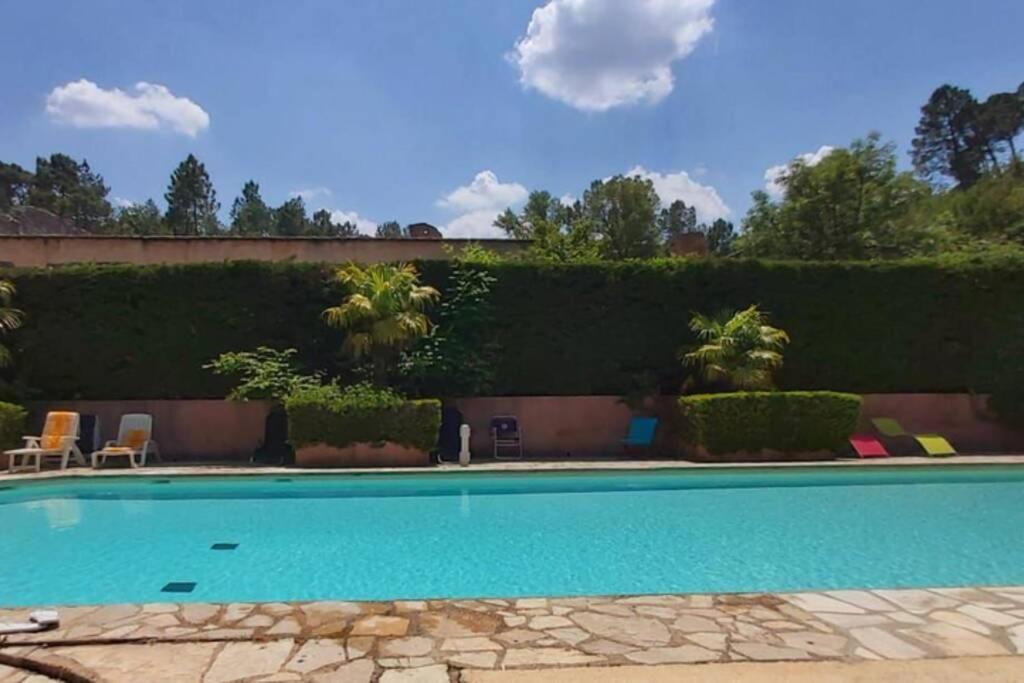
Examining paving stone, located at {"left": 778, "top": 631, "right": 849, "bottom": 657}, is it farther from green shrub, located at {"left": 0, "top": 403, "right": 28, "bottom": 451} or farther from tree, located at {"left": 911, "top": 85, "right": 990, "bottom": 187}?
tree, located at {"left": 911, "top": 85, "right": 990, "bottom": 187}

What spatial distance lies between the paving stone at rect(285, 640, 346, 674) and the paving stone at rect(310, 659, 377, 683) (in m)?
0.08

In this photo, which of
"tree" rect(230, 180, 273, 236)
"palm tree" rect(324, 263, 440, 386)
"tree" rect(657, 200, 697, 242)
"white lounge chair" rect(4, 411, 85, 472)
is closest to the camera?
"white lounge chair" rect(4, 411, 85, 472)

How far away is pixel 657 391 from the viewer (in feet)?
45.7

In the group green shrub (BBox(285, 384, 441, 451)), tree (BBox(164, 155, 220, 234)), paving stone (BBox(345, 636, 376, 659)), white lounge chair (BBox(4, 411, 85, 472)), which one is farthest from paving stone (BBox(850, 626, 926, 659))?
tree (BBox(164, 155, 220, 234))

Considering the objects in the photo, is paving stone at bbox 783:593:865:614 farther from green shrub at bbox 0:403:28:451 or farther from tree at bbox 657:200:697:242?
tree at bbox 657:200:697:242

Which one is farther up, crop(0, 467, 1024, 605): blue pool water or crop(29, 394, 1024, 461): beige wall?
crop(29, 394, 1024, 461): beige wall

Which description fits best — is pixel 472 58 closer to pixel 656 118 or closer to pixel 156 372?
pixel 656 118

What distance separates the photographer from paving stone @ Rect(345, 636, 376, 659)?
11.7ft

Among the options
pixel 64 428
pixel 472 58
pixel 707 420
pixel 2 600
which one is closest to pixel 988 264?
pixel 707 420

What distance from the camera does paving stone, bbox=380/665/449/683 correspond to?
10.6 feet

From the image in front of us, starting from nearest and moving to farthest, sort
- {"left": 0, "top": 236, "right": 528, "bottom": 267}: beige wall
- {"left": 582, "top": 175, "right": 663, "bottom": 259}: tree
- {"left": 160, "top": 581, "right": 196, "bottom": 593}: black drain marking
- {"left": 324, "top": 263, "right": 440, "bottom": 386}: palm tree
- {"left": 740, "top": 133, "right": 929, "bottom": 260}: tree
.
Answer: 1. {"left": 160, "top": 581, "right": 196, "bottom": 593}: black drain marking
2. {"left": 324, "top": 263, "right": 440, "bottom": 386}: palm tree
3. {"left": 0, "top": 236, "right": 528, "bottom": 267}: beige wall
4. {"left": 740, "top": 133, "right": 929, "bottom": 260}: tree
5. {"left": 582, "top": 175, "right": 663, "bottom": 259}: tree

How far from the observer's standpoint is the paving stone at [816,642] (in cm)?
356

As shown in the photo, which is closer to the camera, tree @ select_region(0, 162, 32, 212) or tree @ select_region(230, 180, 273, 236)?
tree @ select_region(0, 162, 32, 212)

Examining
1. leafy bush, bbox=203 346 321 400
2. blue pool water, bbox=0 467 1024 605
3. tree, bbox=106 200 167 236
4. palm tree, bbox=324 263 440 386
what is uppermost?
tree, bbox=106 200 167 236
